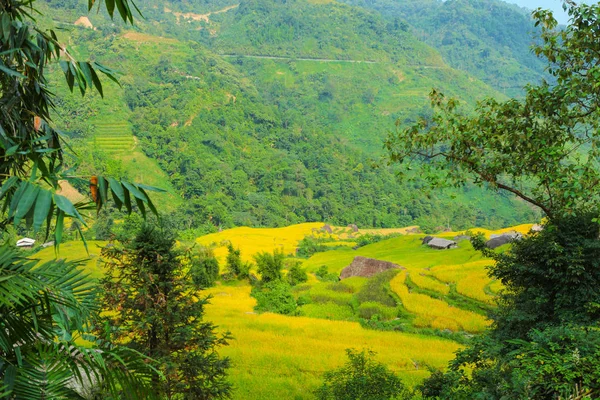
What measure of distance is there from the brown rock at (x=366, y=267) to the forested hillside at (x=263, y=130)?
2634cm

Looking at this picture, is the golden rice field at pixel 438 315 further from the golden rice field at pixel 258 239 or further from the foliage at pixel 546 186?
the golden rice field at pixel 258 239

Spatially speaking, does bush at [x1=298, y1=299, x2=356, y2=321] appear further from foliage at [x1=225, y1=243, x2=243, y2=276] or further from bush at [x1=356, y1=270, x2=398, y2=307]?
foliage at [x1=225, y1=243, x2=243, y2=276]

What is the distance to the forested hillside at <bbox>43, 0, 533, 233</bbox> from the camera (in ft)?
299

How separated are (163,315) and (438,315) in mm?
16703

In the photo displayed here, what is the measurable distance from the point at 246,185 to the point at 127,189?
96.3 m

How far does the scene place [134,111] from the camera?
10719 cm

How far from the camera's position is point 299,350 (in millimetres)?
17125

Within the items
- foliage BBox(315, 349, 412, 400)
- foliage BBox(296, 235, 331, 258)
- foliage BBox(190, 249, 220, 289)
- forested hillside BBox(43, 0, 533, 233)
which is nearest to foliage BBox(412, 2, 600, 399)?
foliage BBox(315, 349, 412, 400)

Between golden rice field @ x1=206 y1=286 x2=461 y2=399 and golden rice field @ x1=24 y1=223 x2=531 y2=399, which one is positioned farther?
golden rice field @ x1=24 y1=223 x2=531 y2=399

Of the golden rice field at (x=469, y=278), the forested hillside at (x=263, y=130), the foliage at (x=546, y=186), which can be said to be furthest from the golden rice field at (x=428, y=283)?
the forested hillside at (x=263, y=130)

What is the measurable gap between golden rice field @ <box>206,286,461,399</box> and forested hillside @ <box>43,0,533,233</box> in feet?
134

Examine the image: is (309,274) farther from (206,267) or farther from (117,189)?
(117,189)

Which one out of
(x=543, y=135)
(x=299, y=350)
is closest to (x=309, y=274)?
(x=299, y=350)

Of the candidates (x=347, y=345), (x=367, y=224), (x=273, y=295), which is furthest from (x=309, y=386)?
(x=367, y=224)
